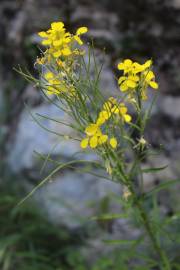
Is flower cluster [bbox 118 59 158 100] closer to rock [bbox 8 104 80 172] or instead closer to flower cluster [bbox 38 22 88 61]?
flower cluster [bbox 38 22 88 61]

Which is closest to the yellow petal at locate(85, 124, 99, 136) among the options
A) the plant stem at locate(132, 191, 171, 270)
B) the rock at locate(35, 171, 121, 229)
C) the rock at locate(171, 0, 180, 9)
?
the plant stem at locate(132, 191, 171, 270)

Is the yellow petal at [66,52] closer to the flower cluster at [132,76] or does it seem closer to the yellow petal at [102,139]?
the flower cluster at [132,76]

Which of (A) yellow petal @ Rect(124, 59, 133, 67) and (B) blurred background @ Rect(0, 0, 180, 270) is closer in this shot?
(A) yellow petal @ Rect(124, 59, 133, 67)

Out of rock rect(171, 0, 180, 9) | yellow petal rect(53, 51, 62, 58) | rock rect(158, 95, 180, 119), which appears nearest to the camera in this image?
yellow petal rect(53, 51, 62, 58)

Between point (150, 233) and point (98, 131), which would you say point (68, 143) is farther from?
point (98, 131)

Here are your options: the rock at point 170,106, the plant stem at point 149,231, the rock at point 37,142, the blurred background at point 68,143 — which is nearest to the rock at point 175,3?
the blurred background at point 68,143

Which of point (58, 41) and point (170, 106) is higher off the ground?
point (170, 106)

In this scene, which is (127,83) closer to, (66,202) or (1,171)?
(66,202)

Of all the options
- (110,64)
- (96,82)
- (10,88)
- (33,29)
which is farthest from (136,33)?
(96,82)

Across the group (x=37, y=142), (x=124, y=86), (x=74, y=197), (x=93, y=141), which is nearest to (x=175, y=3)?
(x=37, y=142)
